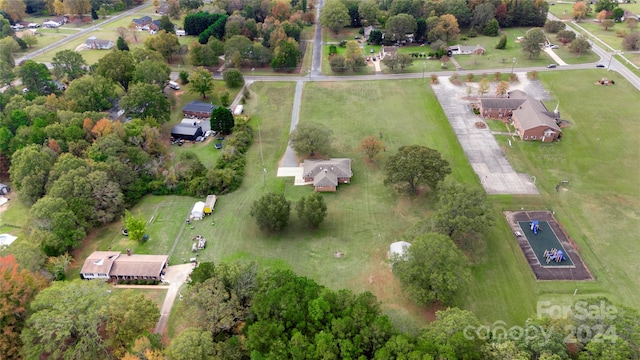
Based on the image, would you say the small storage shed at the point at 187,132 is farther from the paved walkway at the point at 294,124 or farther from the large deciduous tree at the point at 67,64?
the large deciduous tree at the point at 67,64

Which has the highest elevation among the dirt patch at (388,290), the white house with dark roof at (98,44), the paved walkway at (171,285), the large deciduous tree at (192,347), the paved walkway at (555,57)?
the white house with dark roof at (98,44)

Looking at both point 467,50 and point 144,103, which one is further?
point 467,50

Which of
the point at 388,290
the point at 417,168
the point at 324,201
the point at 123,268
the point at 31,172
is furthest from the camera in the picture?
the point at 324,201

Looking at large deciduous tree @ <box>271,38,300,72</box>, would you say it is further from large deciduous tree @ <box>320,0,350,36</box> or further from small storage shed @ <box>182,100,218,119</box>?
large deciduous tree @ <box>320,0,350,36</box>

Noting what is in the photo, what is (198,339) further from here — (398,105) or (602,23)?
(602,23)

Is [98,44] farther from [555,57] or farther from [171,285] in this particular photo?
[555,57]

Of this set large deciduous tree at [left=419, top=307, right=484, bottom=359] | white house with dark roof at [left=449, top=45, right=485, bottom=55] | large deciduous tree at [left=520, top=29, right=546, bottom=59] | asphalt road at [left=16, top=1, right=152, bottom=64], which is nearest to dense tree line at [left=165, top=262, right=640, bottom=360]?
large deciduous tree at [left=419, top=307, right=484, bottom=359]

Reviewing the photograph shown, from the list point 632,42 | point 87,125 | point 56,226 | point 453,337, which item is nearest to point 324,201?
point 453,337

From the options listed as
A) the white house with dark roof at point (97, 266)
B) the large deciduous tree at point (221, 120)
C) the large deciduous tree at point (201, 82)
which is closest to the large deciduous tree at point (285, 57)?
the large deciduous tree at point (201, 82)
